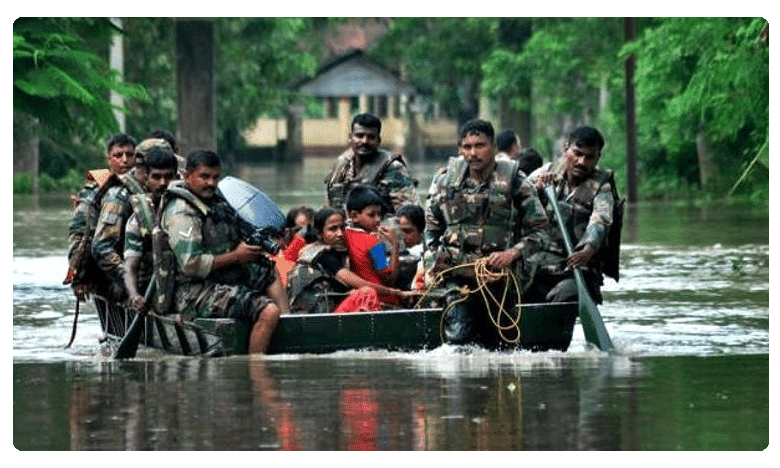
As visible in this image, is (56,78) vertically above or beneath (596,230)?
above

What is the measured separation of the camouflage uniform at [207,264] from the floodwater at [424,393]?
389 mm

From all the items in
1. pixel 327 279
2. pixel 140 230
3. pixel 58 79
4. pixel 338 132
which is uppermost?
pixel 338 132

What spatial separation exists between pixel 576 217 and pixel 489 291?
1.28 m

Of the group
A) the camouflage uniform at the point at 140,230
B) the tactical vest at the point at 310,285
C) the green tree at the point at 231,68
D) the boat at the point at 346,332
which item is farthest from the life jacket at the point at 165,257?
the green tree at the point at 231,68

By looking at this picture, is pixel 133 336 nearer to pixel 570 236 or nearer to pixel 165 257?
pixel 165 257

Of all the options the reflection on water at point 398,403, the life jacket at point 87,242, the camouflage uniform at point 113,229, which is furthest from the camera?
the life jacket at point 87,242

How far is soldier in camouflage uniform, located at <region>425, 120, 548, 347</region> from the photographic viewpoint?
1764 cm

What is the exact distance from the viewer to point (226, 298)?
17.7m

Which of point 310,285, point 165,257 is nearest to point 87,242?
point 165,257

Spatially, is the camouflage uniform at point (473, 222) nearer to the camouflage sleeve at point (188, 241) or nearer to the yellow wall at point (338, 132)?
the camouflage sleeve at point (188, 241)

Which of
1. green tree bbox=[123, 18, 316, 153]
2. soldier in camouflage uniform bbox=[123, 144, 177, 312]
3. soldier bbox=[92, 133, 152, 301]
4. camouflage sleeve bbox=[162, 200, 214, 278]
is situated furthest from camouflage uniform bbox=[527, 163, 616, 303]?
green tree bbox=[123, 18, 316, 153]

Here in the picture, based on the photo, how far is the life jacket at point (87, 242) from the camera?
19.5 m

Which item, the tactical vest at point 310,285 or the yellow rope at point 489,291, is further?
the tactical vest at point 310,285

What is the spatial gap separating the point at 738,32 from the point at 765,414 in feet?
51.1
